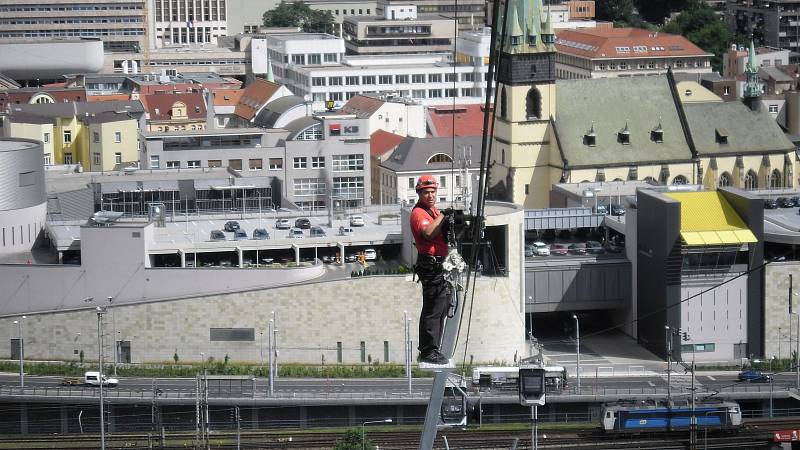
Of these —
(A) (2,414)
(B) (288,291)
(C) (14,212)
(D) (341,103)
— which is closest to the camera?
(A) (2,414)

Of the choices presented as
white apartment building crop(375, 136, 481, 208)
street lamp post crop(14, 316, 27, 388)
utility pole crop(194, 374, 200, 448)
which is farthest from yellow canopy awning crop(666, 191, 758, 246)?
white apartment building crop(375, 136, 481, 208)

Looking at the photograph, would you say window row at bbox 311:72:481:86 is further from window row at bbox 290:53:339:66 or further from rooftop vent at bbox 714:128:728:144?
rooftop vent at bbox 714:128:728:144

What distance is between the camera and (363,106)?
135500mm

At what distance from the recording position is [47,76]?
16800cm

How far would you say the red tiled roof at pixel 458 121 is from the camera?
429ft

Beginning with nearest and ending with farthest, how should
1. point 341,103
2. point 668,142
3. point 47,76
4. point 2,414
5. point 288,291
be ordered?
point 2,414, point 288,291, point 668,142, point 341,103, point 47,76

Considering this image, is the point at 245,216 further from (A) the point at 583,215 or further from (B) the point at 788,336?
(B) the point at 788,336

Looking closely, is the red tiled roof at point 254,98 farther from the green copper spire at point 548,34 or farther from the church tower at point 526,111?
the green copper spire at point 548,34

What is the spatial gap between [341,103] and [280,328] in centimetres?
7082

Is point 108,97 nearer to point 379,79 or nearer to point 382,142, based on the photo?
point 379,79

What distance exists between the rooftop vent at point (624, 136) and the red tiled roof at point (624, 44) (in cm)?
5498

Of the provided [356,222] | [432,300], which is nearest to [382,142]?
[356,222]

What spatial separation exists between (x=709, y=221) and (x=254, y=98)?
61.8 m

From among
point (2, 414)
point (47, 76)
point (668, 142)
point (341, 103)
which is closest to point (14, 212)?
point (2, 414)
